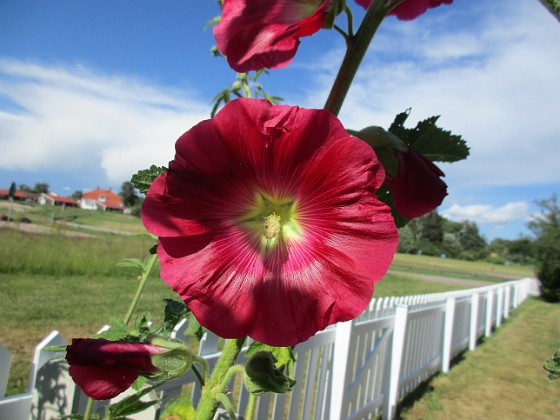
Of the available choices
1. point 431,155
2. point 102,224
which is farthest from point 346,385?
point 102,224

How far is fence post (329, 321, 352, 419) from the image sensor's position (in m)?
3.68

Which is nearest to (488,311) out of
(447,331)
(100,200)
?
(447,331)

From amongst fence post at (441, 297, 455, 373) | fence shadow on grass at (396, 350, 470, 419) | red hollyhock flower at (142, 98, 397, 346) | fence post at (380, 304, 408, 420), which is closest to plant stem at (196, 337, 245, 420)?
red hollyhock flower at (142, 98, 397, 346)

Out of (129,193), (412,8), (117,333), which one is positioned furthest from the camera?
(129,193)

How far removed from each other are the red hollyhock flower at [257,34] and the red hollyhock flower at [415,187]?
7.4 inches

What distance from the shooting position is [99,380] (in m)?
0.54

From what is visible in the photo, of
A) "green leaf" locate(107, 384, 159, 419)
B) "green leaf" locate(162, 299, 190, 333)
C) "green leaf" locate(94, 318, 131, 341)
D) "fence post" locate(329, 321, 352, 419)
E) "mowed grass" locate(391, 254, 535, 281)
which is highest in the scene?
"green leaf" locate(162, 299, 190, 333)

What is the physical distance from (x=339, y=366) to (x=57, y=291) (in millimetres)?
7549

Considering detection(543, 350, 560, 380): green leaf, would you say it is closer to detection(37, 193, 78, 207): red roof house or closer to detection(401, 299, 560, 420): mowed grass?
detection(401, 299, 560, 420): mowed grass

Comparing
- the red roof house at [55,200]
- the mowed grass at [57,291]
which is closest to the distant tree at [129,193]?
the mowed grass at [57,291]

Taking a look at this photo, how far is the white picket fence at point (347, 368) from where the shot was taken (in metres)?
1.78

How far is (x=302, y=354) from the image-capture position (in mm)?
3201

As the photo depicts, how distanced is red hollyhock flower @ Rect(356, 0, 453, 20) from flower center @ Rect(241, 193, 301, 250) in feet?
1.32

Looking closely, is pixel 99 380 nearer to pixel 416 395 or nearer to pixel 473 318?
pixel 416 395
